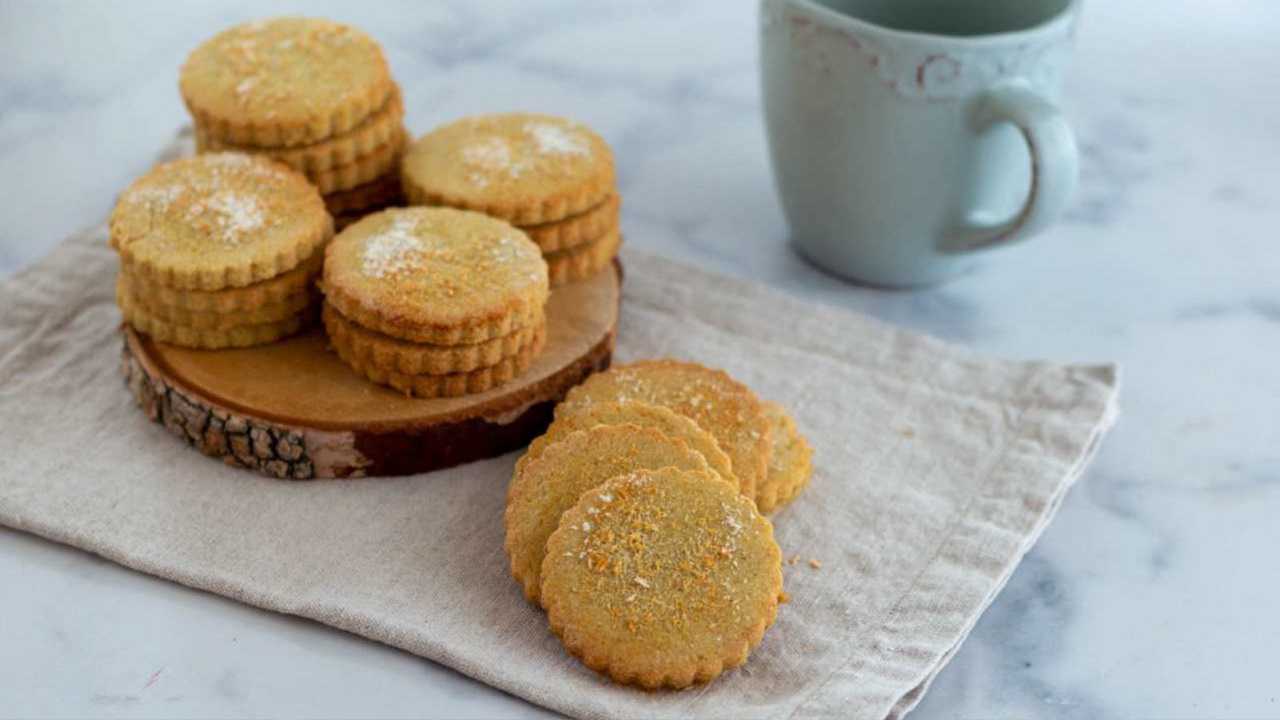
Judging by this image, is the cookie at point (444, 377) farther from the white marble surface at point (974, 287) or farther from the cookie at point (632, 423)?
the white marble surface at point (974, 287)

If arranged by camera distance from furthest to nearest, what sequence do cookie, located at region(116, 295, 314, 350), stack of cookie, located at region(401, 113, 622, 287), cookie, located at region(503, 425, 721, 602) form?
stack of cookie, located at region(401, 113, 622, 287)
cookie, located at region(116, 295, 314, 350)
cookie, located at region(503, 425, 721, 602)

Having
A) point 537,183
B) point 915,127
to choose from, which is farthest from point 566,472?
point 915,127

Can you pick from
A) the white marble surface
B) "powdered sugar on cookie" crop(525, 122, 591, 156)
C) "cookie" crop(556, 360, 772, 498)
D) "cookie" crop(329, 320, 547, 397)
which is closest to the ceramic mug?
the white marble surface

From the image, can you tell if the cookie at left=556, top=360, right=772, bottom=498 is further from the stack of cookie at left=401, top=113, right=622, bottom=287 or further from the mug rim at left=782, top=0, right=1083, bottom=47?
Answer: the mug rim at left=782, top=0, right=1083, bottom=47

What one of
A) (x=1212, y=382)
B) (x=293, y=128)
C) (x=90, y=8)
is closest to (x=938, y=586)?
(x=1212, y=382)

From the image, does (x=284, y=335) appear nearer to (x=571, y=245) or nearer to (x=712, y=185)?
(x=571, y=245)

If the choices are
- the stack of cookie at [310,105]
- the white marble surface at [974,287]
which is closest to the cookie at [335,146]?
the stack of cookie at [310,105]

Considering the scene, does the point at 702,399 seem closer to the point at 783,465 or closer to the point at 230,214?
the point at 783,465
